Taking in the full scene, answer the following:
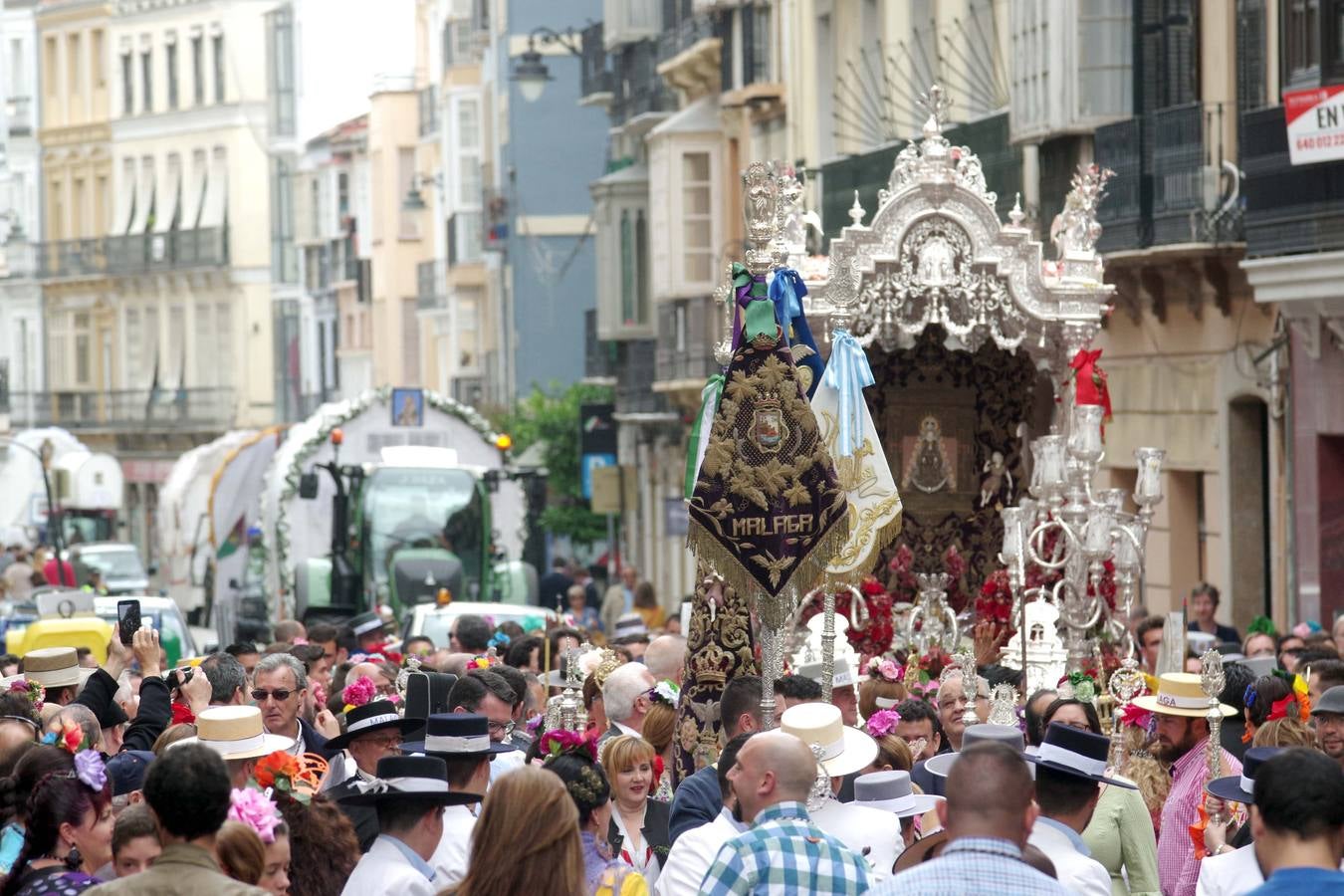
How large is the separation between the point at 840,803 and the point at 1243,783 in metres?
1.28

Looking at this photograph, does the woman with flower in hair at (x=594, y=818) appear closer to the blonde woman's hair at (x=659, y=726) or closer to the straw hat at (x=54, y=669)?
the blonde woman's hair at (x=659, y=726)

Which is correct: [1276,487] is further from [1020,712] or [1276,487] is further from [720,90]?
[720,90]

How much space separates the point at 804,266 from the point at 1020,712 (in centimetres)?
554

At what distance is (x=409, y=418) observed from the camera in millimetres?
27781

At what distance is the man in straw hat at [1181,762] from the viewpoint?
32.7 ft

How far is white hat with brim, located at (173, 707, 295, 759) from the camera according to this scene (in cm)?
926

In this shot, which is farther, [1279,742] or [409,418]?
[409,418]

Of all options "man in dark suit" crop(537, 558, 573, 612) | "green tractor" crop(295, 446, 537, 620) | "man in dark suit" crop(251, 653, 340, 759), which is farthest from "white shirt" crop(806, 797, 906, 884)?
"man in dark suit" crop(537, 558, 573, 612)

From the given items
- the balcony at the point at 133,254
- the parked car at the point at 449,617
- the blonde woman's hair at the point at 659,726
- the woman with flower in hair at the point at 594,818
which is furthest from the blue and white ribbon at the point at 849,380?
the balcony at the point at 133,254

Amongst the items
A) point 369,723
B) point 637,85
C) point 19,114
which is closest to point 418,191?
point 19,114

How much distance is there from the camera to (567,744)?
29.4 feet

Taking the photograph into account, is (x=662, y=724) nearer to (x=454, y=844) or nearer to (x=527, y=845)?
(x=454, y=844)

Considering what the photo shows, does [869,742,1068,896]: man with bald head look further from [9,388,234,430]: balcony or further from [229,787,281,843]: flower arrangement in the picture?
[9,388,234,430]: balcony

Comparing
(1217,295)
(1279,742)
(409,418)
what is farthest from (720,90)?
(1279,742)
